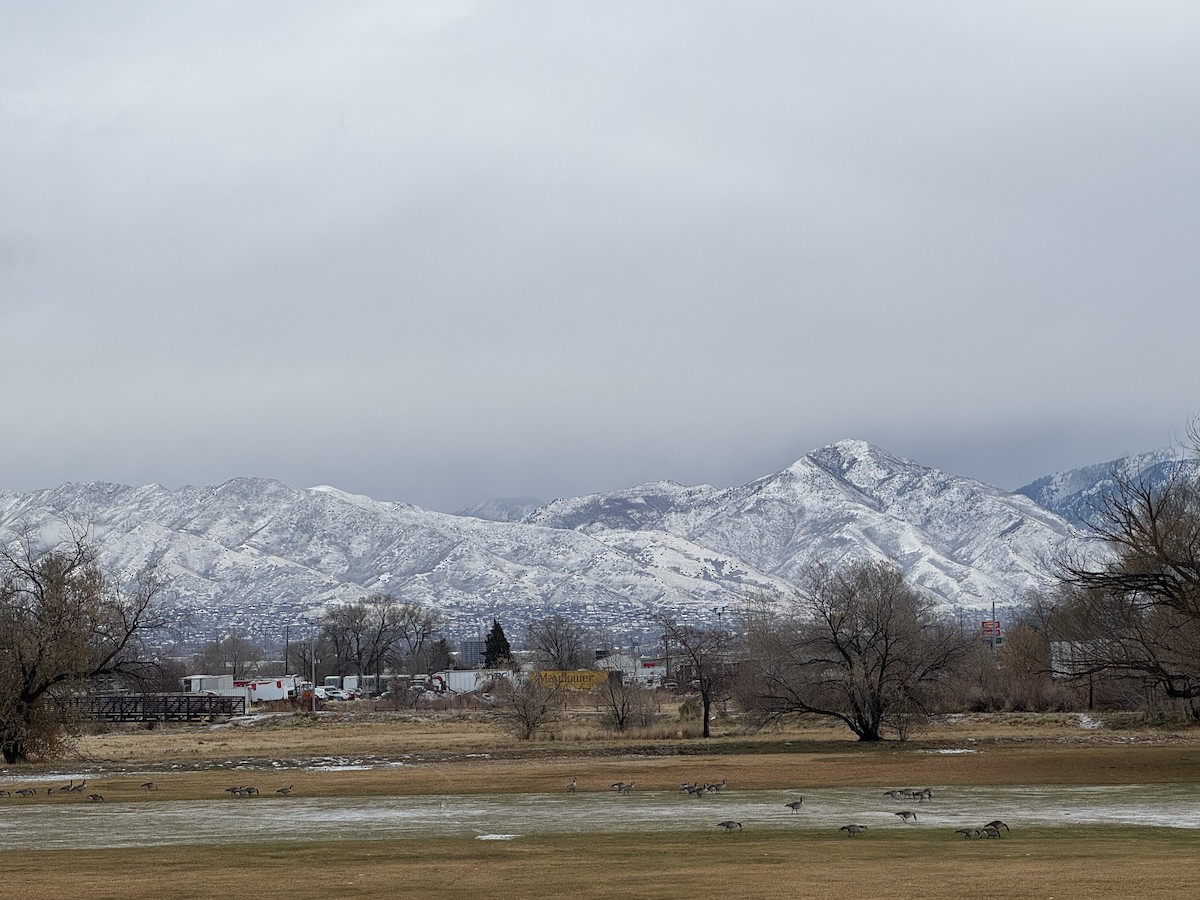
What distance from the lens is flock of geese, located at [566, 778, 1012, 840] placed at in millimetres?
27938

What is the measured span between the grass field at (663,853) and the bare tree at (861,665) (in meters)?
7.43

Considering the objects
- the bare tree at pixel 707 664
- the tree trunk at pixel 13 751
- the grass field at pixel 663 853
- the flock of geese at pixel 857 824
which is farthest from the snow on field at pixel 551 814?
the bare tree at pixel 707 664

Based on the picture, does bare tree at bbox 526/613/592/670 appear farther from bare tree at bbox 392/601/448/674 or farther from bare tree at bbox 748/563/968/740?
bare tree at bbox 748/563/968/740

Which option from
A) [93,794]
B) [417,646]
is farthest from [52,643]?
[417,646]

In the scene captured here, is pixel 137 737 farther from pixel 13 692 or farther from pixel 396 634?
pixel 396 634

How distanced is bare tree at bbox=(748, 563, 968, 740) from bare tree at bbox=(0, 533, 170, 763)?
30.4 meters

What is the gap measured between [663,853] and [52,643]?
132 feet

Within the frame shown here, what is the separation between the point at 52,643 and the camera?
58.8 m

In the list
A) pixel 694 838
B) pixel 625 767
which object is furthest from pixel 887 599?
pixel 694 838

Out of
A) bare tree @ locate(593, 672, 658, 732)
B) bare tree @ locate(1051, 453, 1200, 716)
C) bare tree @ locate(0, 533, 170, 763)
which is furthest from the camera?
bare tree @ locate(593, 672, 658, 732)

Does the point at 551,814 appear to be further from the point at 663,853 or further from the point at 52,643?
the point at 52,643

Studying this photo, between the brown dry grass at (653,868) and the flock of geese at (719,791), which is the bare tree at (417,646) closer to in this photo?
the flock of geese at (719,791)

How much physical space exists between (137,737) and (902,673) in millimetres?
50993

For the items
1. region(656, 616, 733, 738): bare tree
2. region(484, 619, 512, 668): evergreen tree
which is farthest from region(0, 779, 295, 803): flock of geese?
region(484, 619, 512, 668): evergreen tree
